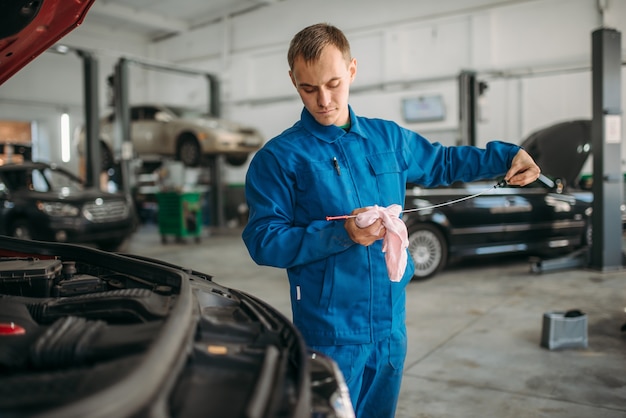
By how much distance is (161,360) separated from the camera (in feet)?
2.84

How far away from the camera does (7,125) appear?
14984mm

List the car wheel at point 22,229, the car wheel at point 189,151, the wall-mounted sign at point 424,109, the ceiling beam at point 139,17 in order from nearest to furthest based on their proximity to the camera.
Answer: the car wheel at point 22,229
the car wheel at point 189,151
the wall-mounted sign at point 424,109
the ceiling beam at point 139,17

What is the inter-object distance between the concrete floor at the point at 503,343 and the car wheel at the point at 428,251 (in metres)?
0.16

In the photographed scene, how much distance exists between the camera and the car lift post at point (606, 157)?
19.4ft

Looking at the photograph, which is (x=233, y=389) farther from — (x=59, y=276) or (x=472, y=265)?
(x=472, y=265)

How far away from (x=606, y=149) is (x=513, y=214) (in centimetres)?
123

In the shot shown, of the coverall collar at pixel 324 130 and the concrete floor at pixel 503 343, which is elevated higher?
the coverall collar at pixel 324 130

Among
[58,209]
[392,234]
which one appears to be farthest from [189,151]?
[392,234]

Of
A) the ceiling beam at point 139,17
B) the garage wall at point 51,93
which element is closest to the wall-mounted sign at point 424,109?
the ceiling beam at point 139,17

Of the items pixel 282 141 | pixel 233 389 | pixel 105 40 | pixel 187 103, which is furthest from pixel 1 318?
pixel 105 40

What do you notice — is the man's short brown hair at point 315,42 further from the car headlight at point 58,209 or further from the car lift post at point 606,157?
the car headlight at point 58,209

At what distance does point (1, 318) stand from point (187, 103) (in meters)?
14.6

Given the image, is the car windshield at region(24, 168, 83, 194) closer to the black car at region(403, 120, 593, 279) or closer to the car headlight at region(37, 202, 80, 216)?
the car headlight at region(37, 202, 80, 216)

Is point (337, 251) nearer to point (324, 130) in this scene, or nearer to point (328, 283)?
point (328, 283)
